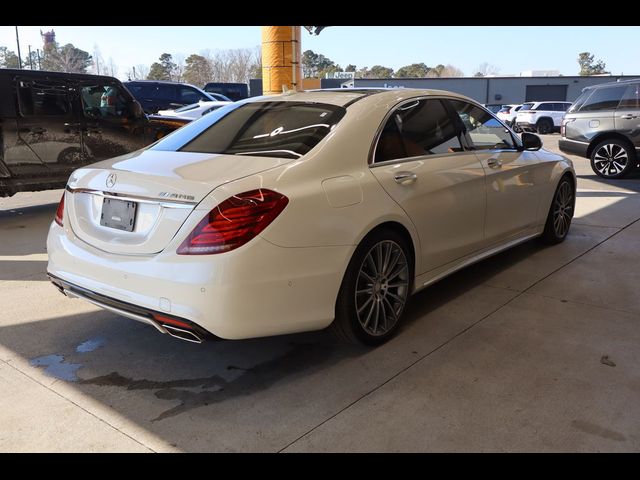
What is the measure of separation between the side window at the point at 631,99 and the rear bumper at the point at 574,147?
3.17ft

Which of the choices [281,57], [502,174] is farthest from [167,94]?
[502,174]

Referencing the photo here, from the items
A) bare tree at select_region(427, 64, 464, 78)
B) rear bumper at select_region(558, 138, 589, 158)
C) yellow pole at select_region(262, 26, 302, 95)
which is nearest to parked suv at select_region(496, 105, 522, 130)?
rear bumper at select_region(558, 138, 589, 158)

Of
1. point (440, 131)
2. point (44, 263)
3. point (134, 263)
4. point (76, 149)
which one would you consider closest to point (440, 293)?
point (440, 131)

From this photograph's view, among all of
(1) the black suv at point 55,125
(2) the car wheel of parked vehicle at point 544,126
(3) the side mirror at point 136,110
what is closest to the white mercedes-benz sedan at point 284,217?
(1) the black suv at point 55,125

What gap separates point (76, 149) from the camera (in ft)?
25.7

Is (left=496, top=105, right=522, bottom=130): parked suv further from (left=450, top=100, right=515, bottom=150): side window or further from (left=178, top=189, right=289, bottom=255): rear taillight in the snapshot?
(left=178, top=189, right=289, bottom=255): rear taillight

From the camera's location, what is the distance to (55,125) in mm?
7527

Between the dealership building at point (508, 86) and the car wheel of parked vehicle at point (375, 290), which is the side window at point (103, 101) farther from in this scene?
the dealership building at point (508, 86)

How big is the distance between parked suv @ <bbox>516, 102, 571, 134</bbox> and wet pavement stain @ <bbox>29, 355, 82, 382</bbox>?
28.9 m

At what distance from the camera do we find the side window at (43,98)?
715cm

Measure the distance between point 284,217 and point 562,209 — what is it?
4115mm

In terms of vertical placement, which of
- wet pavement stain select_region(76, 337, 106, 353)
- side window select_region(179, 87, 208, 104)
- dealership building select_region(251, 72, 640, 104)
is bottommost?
wet pavement stain select_region(76, 337, 106, 353)

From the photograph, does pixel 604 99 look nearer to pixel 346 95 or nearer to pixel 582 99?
pixel 582 99

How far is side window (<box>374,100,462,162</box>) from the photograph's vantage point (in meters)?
3.63
